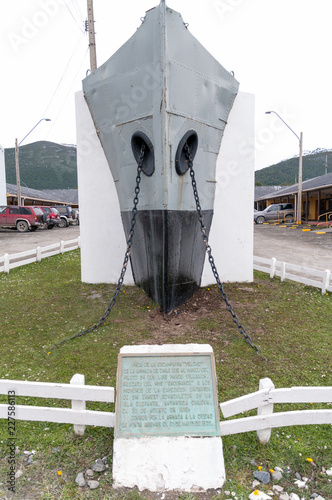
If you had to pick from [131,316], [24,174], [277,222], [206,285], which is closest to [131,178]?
[131,316]

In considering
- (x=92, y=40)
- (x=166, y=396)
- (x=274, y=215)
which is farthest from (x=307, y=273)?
(x=274, y=215)

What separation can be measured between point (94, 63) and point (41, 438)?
11808 millimetres

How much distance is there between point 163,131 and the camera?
4.76m

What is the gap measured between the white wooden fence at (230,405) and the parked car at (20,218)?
21100mm

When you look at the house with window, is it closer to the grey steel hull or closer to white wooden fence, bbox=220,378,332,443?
the grey steel hull

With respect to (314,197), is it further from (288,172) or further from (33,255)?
(288,172)

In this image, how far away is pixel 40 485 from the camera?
2.46 meters

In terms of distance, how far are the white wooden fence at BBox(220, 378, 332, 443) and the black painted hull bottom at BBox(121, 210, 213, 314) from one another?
2708mm

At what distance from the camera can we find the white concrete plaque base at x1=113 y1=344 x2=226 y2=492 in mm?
2428

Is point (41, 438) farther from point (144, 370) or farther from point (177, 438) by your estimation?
point (177, 438)

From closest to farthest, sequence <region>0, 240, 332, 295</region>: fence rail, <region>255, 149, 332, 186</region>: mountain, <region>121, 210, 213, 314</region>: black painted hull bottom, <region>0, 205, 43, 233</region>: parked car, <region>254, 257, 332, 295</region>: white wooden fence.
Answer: <region>121, 210, 213, 314</region>: black painted hull bottom, <region>254, 257, 332, 295</region>: white wooden fence, <region>0, 240, 332, 295</region>: fence rail, <region>0, 205, 43, 233</region>: parked car, <region>255, 149, 332, 186</region>: mountain

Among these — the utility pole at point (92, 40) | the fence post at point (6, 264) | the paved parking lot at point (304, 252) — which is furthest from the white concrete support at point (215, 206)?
the utility pole at point (92, 40)

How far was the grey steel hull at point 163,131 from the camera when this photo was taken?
15.9 ft

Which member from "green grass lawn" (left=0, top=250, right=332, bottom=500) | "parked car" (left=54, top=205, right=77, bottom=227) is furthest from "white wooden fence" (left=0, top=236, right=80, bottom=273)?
"parked car" (left=54, top=205, right=77, bottom=227)
